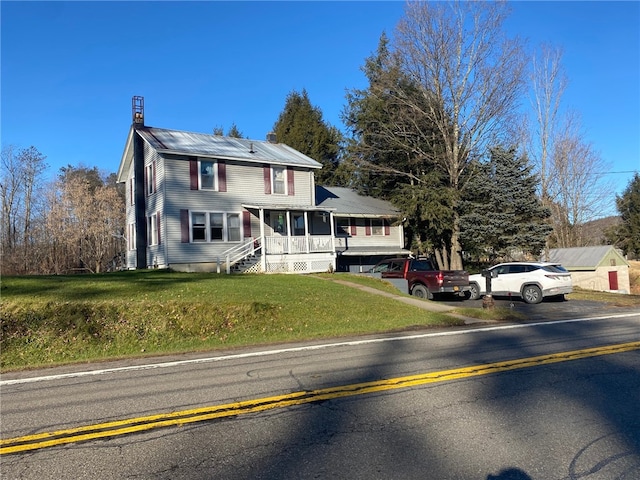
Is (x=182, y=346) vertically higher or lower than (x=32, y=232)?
lower

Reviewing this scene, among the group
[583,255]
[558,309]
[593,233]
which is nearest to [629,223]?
[593,233]

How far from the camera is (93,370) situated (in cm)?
801

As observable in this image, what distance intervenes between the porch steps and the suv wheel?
12.7 m

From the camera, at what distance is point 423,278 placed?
18.7 meters

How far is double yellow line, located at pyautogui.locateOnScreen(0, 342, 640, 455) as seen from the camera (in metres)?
4.57

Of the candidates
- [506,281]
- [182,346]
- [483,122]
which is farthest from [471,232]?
[182,346]

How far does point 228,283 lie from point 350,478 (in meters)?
13.2

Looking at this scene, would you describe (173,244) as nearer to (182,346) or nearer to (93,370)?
(182,346)

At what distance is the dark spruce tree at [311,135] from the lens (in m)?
48.8

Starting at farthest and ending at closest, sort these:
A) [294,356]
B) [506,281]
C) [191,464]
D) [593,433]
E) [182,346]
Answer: [506,281]
[182,346]
[294,356]
[593,433]
[191,464]

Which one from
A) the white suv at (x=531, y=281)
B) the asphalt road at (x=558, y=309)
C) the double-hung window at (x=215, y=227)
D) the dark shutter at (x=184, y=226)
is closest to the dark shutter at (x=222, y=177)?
the double-hung window at (x=215, y=227)

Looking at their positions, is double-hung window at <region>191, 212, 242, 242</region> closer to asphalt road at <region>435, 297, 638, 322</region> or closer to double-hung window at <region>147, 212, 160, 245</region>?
double-hung window at <region>147, 212, 160, 245</region>

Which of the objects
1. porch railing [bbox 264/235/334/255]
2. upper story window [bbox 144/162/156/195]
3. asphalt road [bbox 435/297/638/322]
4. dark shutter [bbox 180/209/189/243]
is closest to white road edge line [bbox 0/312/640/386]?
asphalt road [bbox 435/297/638/322]

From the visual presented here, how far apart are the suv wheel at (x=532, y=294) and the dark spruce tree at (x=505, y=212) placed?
10019 millimetres
